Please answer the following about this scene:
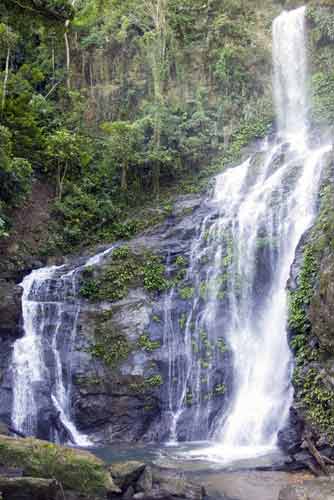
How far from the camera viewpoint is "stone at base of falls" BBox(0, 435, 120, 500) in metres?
9.39

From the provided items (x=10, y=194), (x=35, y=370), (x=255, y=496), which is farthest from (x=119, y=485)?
(x=10, y=194)

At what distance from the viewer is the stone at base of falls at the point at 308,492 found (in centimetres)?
873

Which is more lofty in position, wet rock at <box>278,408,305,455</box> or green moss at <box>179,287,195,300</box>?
green moss at <box>179,287,195,300</box>

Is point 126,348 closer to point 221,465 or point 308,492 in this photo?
point 221,465

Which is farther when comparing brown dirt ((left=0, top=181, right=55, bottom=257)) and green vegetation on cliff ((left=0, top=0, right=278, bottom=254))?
green vegetation on cliff ((left=0, top=0, right=278, bottom=254))

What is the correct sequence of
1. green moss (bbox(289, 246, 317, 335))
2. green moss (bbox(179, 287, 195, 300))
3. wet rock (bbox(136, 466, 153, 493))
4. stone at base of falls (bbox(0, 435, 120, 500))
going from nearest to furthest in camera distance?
stone at base of falls (bbox(0, 435, 120, 500)), wet rock (bbox(136, 466, 153, 493)), green moss (bbox(289, 246, 317, 335)), green moss (bbox(179, 287, 195, 300))

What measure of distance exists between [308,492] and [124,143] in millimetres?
16033

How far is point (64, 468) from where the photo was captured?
9539mm

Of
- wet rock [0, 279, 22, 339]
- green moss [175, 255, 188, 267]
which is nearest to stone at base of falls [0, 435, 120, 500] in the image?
wet rock [0, 279, 22, 339]

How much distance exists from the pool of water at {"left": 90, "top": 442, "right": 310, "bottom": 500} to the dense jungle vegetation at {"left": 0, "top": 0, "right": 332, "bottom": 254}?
893cm

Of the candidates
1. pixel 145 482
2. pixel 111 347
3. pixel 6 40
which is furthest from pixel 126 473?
pixel 6 40

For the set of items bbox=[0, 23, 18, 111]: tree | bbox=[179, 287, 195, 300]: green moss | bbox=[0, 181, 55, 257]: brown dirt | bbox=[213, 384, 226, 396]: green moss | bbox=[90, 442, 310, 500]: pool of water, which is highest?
bbox=[0, 23, 18, 111]: tree

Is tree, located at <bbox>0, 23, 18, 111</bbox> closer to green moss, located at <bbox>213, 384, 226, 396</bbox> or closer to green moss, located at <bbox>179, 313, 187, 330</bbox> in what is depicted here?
green moss, located at <bbox>179, 313, 187, 330</bbox>

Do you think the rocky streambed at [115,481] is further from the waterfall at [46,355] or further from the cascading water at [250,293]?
the waterfall at [46,355]
